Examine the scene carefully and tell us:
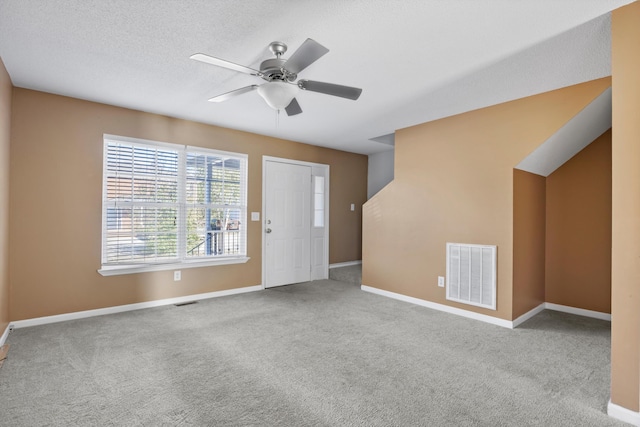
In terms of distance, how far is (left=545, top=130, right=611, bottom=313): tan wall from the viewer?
3.72 m

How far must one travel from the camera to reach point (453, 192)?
12.9 ft

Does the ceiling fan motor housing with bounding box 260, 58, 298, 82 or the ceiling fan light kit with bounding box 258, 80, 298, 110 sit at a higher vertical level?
the ceiling fan motor housing with bounding box 260, 58, 298, 82

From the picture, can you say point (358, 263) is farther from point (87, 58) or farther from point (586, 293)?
point (87, 58)

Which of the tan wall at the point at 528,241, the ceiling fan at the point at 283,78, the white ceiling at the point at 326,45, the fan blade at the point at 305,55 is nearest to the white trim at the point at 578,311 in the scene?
the tan wall at the point at 528,241

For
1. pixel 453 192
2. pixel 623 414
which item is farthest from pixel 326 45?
pixel 623 414

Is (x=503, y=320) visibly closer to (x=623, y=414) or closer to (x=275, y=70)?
(x=623, y=414)

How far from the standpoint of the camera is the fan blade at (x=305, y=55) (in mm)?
1979

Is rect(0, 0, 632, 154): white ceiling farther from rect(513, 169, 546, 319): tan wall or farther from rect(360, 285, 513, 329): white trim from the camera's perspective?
rect(360, 285, 513, 329): white trim

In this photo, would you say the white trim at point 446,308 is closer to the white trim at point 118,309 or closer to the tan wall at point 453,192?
the tan wall at point 453,192

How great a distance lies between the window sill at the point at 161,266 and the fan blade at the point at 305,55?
10.1 ft

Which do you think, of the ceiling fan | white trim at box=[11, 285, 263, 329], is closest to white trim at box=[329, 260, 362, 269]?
white trim at box=[11, 285, 263, 329]

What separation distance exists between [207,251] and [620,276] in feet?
14.2

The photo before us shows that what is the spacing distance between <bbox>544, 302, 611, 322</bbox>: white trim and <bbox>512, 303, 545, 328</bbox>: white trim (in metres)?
0.09

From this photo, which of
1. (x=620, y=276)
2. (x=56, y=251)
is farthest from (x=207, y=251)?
(x=620, y=276)
